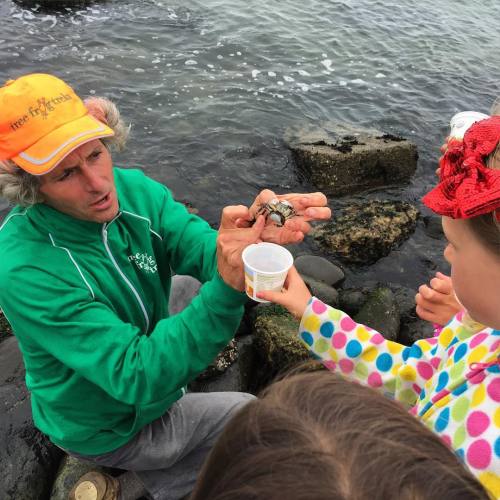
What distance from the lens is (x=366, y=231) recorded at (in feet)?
23.7

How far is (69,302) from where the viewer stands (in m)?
2.60

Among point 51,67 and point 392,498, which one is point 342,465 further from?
point 51,67

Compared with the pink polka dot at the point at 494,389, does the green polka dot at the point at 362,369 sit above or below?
below

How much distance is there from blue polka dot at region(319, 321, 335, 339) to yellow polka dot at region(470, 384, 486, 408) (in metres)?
0.97

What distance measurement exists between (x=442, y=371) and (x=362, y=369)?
591 mm

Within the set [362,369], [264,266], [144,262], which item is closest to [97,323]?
[144,262]

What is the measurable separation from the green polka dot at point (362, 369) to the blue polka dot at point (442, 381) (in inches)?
22.3

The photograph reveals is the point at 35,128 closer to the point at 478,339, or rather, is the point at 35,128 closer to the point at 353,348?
the point at 353,348

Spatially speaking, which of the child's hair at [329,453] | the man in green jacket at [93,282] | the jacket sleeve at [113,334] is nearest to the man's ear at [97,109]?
the man in green jacket at [93,282]

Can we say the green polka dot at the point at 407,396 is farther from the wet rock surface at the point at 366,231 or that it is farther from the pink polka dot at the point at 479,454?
the wet rock surface at the point at 366,231

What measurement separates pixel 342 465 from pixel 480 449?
48.2 inches

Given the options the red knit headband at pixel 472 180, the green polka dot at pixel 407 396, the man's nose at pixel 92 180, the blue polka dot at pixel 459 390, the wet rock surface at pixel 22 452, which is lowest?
the wet rock surface at pixel 22 452

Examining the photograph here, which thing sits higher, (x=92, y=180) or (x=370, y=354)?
(x=92, y=180)

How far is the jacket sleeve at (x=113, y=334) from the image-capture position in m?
2.57
